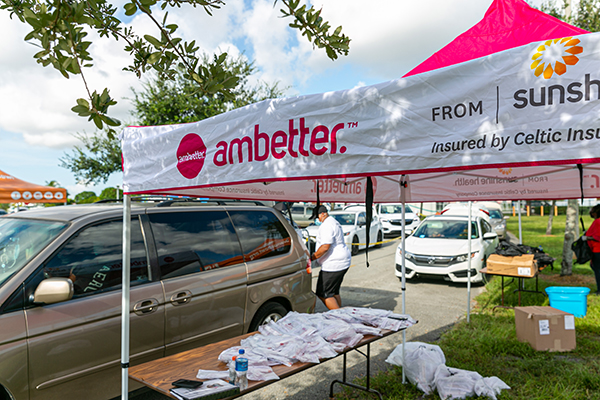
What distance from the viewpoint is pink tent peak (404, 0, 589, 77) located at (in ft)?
9.59

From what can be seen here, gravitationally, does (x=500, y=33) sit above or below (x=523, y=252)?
above

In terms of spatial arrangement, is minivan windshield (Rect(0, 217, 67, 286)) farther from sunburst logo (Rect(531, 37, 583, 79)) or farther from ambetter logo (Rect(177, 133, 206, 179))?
sunburst logo (Rect(531, 37, 583, 79))

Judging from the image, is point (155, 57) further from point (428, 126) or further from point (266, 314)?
point (266, 314)

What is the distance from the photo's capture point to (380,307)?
7727 millimetres

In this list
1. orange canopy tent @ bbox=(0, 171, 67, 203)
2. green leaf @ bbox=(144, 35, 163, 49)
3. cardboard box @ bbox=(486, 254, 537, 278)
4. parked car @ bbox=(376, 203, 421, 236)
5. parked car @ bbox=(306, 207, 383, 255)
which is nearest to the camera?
green leaf @ bbox=(144, 35, 163, 49)

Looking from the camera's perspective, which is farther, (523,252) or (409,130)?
(523,252)

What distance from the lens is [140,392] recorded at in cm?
385

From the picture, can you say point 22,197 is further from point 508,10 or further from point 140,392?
point 508,10

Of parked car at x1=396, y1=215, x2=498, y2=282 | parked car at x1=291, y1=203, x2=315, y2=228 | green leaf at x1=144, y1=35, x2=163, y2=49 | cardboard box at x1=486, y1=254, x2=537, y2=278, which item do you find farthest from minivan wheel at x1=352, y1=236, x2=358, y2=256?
green leaf at x1=144, y1=35, x2=163, y2=49

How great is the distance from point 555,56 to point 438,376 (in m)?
3.31

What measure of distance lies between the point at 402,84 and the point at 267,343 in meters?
2.21

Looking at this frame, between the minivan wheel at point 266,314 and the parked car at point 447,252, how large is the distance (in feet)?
14.9

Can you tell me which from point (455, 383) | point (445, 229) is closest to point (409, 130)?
point (455, 383)

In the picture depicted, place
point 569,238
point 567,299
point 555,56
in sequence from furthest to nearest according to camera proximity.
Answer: point 569,238 < point 567,299 < point 555,56
